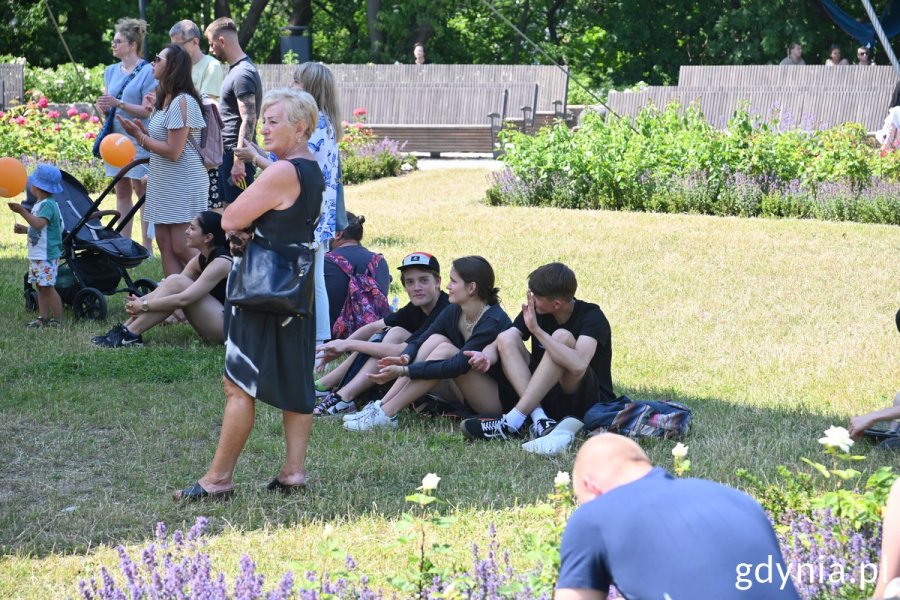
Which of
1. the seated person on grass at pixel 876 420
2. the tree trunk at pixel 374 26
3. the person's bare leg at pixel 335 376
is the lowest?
the person's bare leg at pixel 335 376

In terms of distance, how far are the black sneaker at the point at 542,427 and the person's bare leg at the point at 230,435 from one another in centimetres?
149

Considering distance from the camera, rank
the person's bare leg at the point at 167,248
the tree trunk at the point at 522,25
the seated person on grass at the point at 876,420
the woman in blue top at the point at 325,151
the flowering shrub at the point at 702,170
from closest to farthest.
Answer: the seated person on grass at the point at 876,420 < the woman in blue top at the point at 325,151 < the person's bare leg at the point at 167,248 < the flowering shrub at the point at 702,170 < the tree trunk at the point at 522,25

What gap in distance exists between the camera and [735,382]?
22.2ft

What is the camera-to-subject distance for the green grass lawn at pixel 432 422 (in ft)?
14.6

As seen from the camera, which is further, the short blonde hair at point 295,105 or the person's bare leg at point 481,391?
the person's bare leg at point 481,391

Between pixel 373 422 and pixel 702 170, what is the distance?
327 inches

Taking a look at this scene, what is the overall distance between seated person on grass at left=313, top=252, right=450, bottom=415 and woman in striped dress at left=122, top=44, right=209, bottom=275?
2.28m

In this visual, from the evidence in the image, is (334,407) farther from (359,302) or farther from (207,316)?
(207,316)

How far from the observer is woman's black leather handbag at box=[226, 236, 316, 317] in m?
4.50

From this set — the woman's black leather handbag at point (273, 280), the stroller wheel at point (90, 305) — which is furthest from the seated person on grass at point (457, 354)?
the stroller wheel at point (90, 305)

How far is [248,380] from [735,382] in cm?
323

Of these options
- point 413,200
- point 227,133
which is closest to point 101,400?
point 227,133

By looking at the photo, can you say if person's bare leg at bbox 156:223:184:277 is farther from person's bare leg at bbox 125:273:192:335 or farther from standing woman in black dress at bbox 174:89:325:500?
standing woman in black dress at bbox 174:89:325:500

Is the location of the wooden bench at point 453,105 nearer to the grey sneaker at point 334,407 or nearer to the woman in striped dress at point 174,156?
the woman in striped dress at point 174,156
